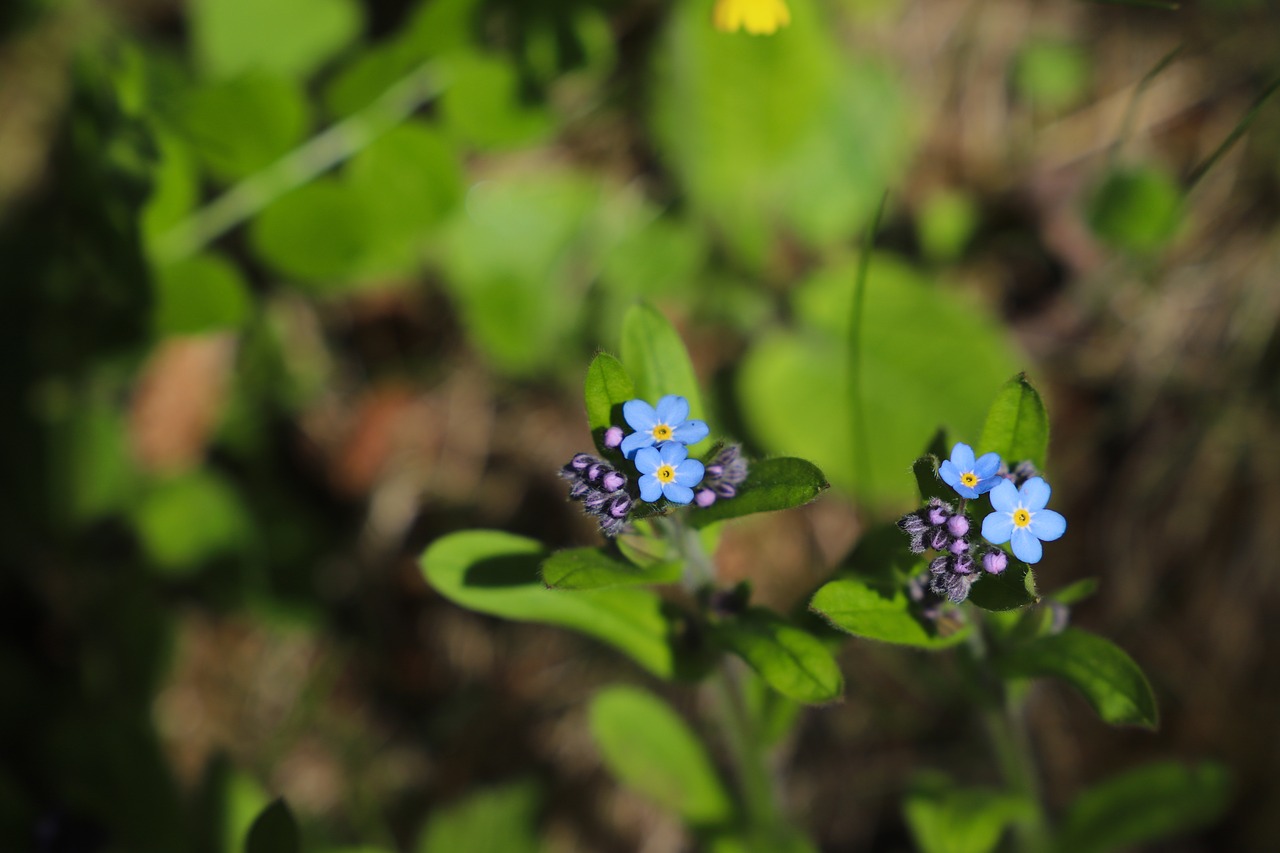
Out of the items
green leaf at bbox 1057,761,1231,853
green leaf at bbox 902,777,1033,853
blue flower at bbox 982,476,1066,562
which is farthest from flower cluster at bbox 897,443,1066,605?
green leaf at bbox 1057,761,1231,853

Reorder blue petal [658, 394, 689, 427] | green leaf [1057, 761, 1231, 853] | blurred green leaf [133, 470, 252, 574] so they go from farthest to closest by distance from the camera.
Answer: blurred green leaf [133, 470, 252, 574] → green leaf [1057, 761, 1231, 853] → blue petal [658, 394, 689, 427]

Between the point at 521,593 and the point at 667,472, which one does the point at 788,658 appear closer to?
the point at 667,472

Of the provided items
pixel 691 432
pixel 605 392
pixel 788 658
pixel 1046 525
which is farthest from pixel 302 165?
pixel 1046 525

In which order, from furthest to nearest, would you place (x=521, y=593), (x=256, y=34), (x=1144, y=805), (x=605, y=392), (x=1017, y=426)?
1. (x=256, y=34)
2. (x=1144, y=805)
3. (x=521, y=593)
4. (x=1017, y=426)
5. (x=605, y=392)

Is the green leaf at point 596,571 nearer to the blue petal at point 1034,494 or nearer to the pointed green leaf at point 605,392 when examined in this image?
the pointed green leaf at point 605,392

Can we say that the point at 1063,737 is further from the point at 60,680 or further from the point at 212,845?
the point at 60,680

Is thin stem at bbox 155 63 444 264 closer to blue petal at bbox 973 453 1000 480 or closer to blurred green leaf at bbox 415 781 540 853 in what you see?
blurred green leaf at bbox 415 781 540 853
